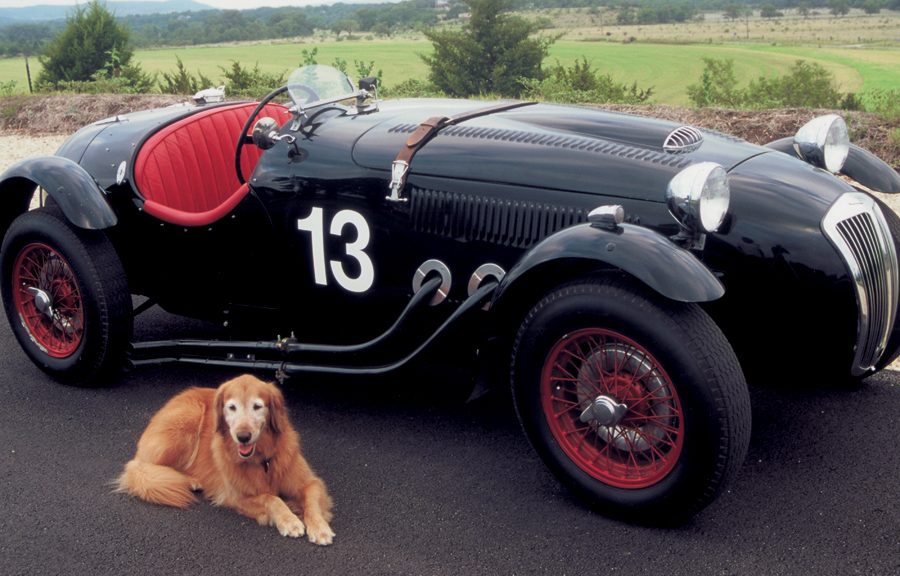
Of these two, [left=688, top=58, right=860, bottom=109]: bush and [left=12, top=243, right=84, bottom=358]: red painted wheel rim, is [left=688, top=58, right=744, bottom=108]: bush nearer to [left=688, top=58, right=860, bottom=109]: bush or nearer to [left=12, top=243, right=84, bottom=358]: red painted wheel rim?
[left=688, top=58, right=860, bottom=109]: bush

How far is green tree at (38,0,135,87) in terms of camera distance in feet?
71.5

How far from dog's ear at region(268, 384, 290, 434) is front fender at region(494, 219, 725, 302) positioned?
108 cm

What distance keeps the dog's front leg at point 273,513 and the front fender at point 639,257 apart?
4.19 feet

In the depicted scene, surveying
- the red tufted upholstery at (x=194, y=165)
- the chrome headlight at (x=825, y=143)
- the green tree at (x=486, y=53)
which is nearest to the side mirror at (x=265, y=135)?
the red tufted upholstery at (x=194, y=165)

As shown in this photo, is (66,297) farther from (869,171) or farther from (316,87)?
(869,171)

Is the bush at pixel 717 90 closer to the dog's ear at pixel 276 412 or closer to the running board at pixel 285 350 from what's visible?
the running board at pixel 285 350

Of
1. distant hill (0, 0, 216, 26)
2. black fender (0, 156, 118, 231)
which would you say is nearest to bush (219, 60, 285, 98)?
black fender (0, 156, 118, 231)

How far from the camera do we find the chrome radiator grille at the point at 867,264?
341cm

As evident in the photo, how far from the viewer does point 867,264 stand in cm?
350

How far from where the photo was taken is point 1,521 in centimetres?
353

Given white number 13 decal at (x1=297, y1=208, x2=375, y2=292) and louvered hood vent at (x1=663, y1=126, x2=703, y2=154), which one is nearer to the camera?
louvered hood vent at (x1=663, y1=126, x2=703, y2=154)

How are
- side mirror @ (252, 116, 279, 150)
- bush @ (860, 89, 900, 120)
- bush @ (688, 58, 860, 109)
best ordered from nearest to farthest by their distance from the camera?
side mirror @ (252, 116, 279, 150), bush @ (860, 89, 900, 120), bush @ (688, 58, 860, 109)

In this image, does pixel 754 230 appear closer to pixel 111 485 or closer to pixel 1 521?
pixel 111 485

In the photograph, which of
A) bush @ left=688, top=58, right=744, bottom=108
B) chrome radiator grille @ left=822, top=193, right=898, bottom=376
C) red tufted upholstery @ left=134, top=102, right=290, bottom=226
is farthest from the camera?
bush @ left=688, top=58, right=744, bottom=108
